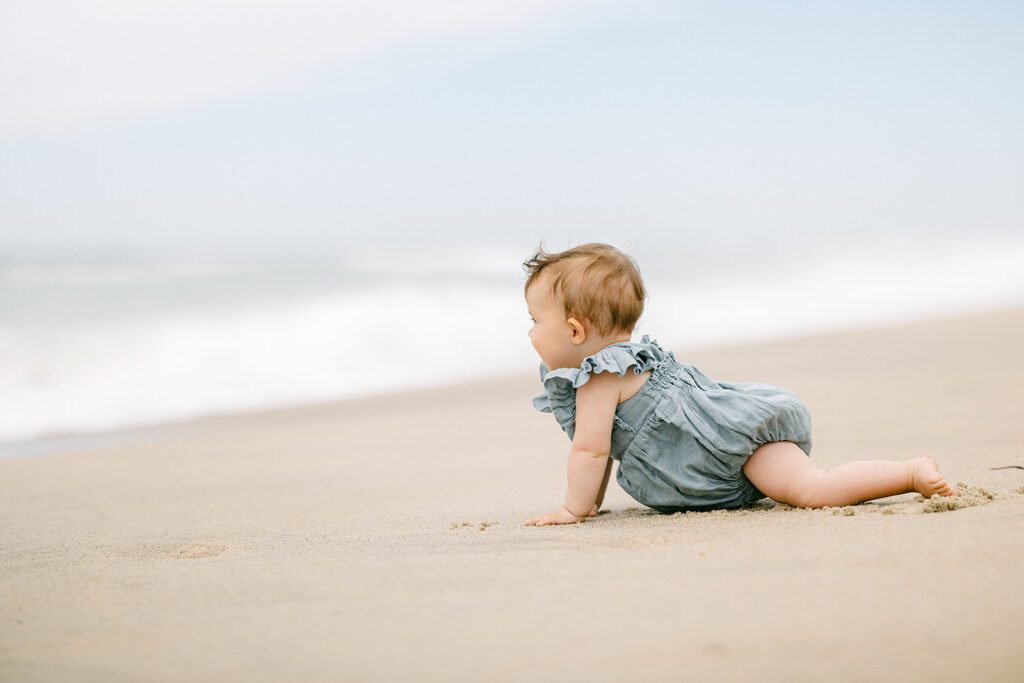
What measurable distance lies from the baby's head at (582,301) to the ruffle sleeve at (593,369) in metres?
0.06

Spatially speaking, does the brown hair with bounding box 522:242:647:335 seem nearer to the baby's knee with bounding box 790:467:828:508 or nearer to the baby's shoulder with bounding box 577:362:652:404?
the baby's shoulder with bounding box 577:362:652:404

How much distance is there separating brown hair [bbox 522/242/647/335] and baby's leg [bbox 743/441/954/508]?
0.58 meters

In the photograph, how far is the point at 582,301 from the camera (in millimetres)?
3246

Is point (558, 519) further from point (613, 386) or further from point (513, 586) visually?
point (513, 586)

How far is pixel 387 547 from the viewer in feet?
9.02

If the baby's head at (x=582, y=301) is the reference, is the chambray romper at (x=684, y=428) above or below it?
below

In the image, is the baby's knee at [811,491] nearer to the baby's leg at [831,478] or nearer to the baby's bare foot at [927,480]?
the baby's leg at [831,478]

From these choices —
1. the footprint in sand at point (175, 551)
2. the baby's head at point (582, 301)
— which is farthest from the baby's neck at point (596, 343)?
the footprint in sand at point (175, 551)

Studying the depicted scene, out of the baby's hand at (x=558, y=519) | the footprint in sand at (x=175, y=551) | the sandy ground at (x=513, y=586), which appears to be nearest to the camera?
the sandy ground at (x=513, y=586)

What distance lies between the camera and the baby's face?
3293mm

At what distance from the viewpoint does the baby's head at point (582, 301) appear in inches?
128

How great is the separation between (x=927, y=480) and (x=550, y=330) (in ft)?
3.79

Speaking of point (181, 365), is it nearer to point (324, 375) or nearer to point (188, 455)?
point (324, 375)

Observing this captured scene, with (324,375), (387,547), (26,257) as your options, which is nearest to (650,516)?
(387,547)
